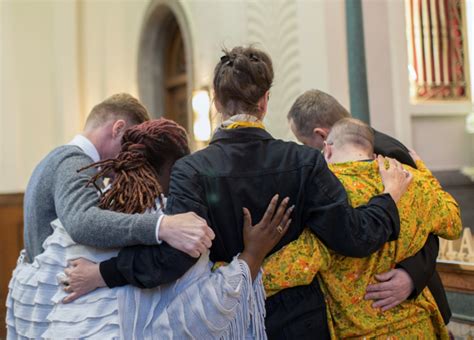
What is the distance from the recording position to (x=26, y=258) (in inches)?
96.6

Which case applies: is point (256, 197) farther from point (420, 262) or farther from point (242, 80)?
point (420, 262)

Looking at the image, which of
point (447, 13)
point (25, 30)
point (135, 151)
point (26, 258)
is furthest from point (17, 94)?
point (135, 151)

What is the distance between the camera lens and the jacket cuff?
5.67 ft

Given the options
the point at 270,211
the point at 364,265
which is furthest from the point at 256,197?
the point at 364,265

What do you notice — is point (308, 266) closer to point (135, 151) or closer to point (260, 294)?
point (260, 294)

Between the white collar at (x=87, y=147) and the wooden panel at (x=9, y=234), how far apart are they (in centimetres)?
343

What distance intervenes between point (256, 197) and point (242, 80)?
36cm

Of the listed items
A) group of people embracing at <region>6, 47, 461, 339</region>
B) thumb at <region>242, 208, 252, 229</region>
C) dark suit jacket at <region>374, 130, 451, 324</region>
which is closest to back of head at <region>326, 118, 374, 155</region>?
group of people embracing at <region>6, 47, 461, 339</region>

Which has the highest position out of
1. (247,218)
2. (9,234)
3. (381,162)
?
(381,162)

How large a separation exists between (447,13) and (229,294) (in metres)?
4.63

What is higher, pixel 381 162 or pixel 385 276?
pixel 381 162

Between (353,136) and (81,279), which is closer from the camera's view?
(81,279)

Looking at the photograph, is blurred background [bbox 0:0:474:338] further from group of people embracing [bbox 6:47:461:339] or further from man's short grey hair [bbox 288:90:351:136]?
group of people embracing [bbox 6:47:461:339]

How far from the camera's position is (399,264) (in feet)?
6.48
